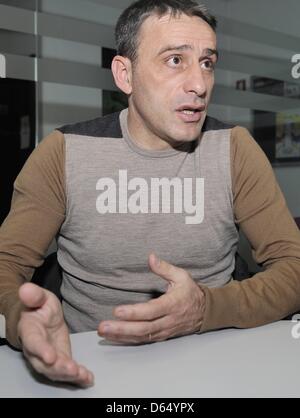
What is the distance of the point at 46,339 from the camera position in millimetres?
674

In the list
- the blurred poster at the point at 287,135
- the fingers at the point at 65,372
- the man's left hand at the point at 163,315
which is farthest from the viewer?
the blurred poster at the point at 287,135

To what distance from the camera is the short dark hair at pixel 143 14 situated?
1317 millimetres

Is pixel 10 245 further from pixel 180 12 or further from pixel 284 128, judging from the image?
pixel 284 128

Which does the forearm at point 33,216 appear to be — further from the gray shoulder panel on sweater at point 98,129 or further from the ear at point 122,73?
the ear at point 122,73

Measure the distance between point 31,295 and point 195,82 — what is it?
0.77 m

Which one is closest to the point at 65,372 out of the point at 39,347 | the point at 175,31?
the point at 39,347

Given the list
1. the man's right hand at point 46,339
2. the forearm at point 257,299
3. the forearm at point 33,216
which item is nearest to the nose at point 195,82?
the forearm at point 33,216

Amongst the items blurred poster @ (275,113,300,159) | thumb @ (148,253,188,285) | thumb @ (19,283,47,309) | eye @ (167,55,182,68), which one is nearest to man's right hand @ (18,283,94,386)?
thumb @ (19,283,47,309)

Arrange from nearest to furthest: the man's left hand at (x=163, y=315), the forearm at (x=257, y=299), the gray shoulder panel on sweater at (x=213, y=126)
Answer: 1. the man's left hand at (x=163, y=315)
2. the forearm at (x=257, y=299)
3. the gray shoulder panel on sweater at (x=213, y=126)

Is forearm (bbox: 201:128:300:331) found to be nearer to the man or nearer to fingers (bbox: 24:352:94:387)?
the man

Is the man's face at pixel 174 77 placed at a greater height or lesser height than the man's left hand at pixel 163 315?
greater

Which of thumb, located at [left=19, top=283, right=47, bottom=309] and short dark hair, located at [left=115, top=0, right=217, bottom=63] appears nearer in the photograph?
thumb, located at [left=19, top=283, right=47, bottom=309]

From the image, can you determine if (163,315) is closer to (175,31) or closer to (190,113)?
(190,113)

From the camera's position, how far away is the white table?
0.62 metres
